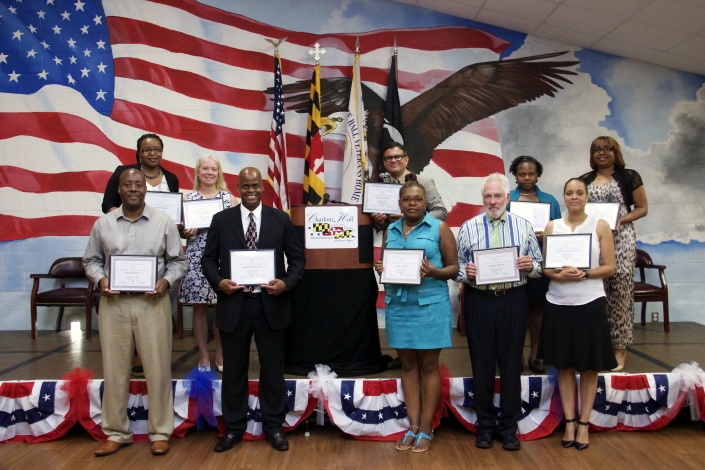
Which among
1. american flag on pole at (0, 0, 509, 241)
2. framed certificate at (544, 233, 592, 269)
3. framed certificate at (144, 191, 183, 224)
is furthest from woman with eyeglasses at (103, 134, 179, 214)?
framed certificate at (544, 233, 592, 269)

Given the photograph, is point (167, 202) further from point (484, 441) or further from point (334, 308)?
point (484, 441)

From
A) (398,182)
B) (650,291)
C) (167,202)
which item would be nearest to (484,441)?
(398,182)

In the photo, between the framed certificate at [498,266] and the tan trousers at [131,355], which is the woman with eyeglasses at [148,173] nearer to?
the tan trousers at [131,355]

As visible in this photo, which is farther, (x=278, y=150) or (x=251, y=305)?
(x=278, y=150)

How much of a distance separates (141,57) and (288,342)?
372cm

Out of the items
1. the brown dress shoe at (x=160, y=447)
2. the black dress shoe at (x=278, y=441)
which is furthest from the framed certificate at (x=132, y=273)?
the black dress shoe at (x=278, y=441)

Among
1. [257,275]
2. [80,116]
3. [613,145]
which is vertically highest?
[80,116]

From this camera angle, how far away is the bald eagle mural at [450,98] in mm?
5496

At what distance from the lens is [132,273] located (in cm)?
287

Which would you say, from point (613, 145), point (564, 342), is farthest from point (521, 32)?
point (564, 342)

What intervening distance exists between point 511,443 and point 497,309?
76cm

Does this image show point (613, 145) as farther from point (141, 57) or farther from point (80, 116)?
point (80, 116)

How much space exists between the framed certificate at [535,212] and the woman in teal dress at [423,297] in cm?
79

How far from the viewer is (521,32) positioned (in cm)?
550
